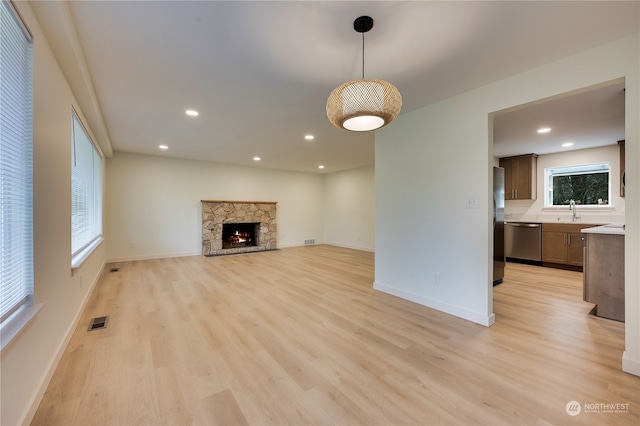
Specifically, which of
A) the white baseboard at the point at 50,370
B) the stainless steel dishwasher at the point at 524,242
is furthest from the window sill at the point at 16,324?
the stainless steel dishwasher at the point at 524,242

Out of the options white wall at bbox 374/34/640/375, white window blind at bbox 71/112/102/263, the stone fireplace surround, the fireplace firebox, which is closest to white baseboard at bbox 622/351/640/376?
white wall at bbox 374/34/640/375

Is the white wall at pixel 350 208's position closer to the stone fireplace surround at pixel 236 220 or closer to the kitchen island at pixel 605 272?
the stone fireplace surround at pixel 236 220

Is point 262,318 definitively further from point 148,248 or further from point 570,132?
point 570,132

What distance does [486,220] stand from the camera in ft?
8.51

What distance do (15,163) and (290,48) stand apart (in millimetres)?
1838

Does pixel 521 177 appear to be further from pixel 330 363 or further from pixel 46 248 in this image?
pixel 46 248

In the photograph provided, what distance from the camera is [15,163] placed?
139 cm

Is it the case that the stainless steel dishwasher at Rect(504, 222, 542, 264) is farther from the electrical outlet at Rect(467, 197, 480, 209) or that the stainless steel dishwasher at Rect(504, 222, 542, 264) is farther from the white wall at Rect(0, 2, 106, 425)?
the white wall at Rect(0, 2, 106, 425)

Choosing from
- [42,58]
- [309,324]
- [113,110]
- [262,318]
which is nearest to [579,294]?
[309,324]

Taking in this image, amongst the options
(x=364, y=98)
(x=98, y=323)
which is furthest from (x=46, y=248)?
(x=364, y=98)

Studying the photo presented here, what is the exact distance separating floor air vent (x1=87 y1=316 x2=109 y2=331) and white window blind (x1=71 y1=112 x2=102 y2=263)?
2.39 ft

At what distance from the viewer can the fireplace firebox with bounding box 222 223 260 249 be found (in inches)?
288

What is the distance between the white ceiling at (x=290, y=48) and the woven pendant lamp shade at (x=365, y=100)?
449 mm

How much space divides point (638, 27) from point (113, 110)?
505 centimetres
